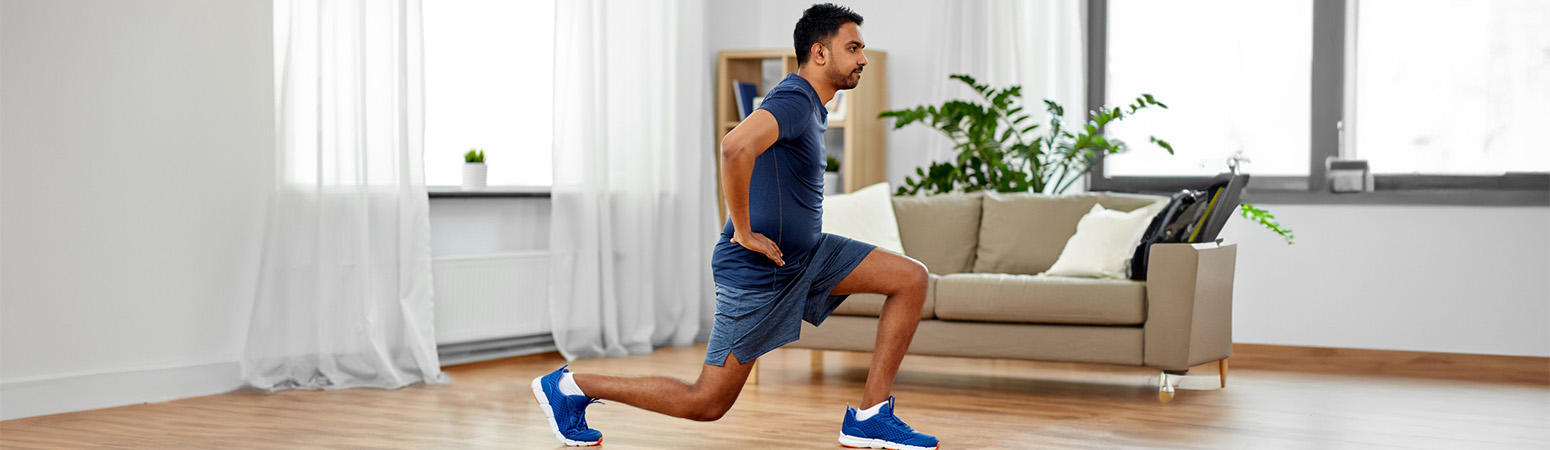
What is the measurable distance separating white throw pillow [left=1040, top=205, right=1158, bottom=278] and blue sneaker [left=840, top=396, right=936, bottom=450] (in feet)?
5.10

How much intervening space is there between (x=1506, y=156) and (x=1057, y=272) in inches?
82.8

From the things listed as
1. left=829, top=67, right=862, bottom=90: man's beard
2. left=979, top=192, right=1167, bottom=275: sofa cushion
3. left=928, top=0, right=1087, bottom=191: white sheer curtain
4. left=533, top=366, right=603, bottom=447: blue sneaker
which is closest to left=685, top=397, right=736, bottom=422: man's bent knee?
left=533, top=366, right=603, bottom=447: blue sneaker

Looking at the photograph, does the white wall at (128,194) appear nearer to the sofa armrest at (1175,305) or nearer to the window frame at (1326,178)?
the sofa armrest at (1175,305)

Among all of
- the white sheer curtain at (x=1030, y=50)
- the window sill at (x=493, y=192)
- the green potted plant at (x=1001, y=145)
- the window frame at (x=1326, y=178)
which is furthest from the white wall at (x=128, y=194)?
the window frame at (x=1326, y=178)

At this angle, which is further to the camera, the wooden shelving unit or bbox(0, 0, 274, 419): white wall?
the wooden shelving unit

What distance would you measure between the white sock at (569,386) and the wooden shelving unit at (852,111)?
3241 mm

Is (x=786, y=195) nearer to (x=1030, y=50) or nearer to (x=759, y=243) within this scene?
(x=759, y=243)

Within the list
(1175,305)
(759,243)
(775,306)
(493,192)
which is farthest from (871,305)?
(493,192)

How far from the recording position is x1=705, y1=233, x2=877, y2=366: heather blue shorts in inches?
123

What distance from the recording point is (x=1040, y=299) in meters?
4.38

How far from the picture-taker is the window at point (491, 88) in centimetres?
570

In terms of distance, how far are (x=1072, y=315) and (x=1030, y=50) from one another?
2.09 m

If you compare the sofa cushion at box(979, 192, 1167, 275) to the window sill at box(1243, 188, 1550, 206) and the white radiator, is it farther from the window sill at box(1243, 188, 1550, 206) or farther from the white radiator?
the white radiator

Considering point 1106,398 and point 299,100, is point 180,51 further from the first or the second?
point 1106,398
